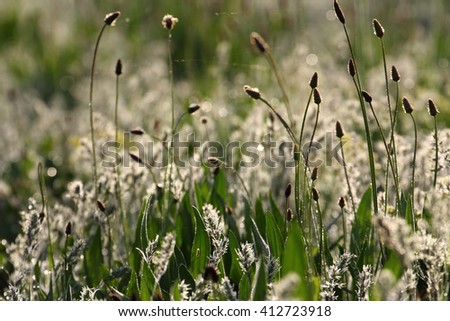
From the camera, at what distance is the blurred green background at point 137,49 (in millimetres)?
4126

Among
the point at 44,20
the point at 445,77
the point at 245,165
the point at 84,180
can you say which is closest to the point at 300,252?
the point at 245,165

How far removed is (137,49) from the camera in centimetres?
560

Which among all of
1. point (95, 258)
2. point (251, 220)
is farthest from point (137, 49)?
point (251, 220)

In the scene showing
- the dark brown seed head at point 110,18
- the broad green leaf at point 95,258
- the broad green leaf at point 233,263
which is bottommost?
the broad green leaf at point 95,258

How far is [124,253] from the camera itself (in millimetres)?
2502

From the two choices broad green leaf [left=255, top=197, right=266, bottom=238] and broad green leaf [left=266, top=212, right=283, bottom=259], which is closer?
broad green leaf [left=266, top=212, right=283, bottom=259]

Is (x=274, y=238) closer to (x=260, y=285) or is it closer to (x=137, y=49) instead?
(x=260, y=285)

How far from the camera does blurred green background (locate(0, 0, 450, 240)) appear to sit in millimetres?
4126

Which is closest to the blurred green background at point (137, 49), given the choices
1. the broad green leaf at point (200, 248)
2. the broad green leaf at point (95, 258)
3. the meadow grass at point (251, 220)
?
the meadow grass at point (251, 220)

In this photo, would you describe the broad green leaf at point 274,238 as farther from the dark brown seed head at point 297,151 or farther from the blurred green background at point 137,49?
the blurred green background at point 137,49

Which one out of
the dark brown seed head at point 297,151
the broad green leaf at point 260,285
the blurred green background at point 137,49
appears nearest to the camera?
the broad green leaf at point 260,285

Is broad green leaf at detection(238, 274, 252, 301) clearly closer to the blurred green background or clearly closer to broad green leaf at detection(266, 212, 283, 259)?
broad green leaf at detection(266, 212, 283, 259)

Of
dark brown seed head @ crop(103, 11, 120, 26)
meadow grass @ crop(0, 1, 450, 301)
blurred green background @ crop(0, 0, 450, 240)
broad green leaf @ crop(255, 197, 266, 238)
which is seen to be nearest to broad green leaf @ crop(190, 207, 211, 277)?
meadow grass @ crop(0, 1, 450, 301)

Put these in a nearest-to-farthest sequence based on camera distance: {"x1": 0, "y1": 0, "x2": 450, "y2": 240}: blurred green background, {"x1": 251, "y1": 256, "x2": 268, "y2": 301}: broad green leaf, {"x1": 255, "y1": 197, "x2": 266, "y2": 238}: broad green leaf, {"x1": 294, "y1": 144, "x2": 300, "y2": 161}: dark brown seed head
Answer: {"x1": 251, "y1": 256, "x2": 268, "y2": 301}: broad green leaf < {"x1": 294, "y1": 144, "x2": 300, "y2": 161}: dark brown seed head < {"x1": 255, "y1": 197, "x2": 266, "y2": 238}: broad green leaf < {"x1": 0, "y1": 0, "x2": 450, "y2": 240}: blurred green background
